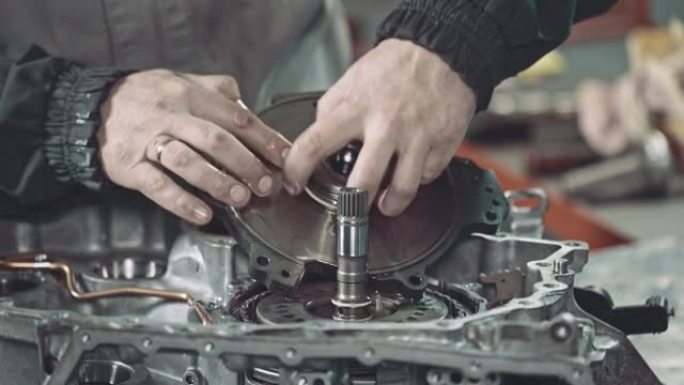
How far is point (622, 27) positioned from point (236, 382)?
12.2 feet

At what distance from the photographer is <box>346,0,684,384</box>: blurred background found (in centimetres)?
338

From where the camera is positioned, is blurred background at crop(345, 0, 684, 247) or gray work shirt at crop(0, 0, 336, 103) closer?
gray work shirt at crop(0, 0, 336, 103)

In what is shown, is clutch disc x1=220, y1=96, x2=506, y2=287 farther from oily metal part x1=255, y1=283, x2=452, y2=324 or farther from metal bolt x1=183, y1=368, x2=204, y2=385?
metal bolt x1=183, y1=368, x2=204, y2=385

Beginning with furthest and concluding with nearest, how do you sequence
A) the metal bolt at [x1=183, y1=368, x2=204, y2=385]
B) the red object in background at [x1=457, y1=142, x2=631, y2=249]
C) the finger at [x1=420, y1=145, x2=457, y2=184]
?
1. the red object in background at [x1=457, y1=142, x2=631, y2=249]
2. the finger at [x1=420, y1=145, x2=457, y2=184]
3. the metal bolt at [x1=183, y1=368, x2=204, y2=385]

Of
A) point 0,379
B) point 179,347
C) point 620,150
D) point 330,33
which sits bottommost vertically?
point 620,150

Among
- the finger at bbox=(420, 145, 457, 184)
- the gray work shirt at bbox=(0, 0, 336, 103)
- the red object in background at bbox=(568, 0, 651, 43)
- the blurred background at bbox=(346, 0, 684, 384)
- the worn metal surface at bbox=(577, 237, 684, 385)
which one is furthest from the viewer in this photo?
the red object in background at bbox=(568, 0, 651, 43)

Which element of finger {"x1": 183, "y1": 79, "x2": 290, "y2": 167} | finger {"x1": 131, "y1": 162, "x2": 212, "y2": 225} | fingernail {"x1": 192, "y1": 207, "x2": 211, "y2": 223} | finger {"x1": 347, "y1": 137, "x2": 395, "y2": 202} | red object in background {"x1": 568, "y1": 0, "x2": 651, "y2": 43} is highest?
finger {"x1": 183, "y1": 79, "x2": 290, "y2": 167}

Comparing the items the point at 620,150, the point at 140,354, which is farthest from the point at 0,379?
the point at 620,150

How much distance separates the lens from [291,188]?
5.36 feet

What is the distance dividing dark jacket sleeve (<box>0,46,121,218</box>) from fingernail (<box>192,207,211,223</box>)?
0.50 feet

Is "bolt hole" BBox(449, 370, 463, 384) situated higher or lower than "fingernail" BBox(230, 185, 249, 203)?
lower

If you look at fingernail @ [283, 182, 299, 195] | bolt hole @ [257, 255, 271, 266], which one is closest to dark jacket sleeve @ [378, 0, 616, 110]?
fingernail @ [283, 182, 299, 195]

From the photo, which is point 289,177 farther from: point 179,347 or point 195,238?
point 179,347

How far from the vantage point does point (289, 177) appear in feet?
5.33
